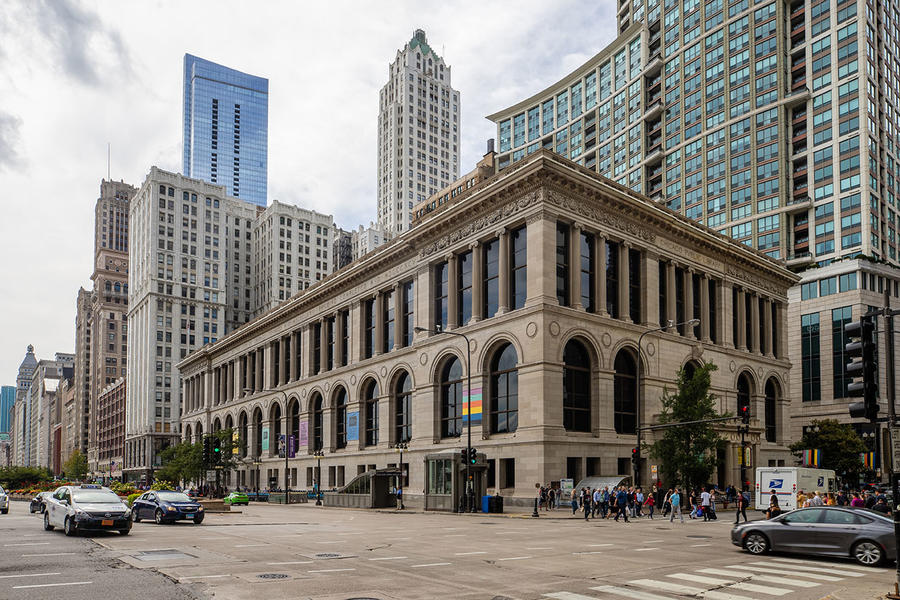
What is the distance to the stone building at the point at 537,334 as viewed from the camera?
4912cm

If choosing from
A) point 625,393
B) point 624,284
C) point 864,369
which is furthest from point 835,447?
point 864,369

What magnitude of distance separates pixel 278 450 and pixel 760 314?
5311cm

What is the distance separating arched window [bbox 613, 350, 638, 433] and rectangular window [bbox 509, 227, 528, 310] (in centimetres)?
856

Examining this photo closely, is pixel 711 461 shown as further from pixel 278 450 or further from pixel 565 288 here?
pixel 278 450

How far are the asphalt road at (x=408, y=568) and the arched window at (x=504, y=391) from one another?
22591mm

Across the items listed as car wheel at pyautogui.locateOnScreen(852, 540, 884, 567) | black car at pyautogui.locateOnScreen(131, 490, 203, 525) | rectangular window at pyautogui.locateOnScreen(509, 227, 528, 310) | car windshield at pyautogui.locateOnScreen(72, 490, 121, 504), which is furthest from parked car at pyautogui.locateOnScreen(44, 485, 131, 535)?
rectangular window at pyautogui.locateOnScreen(509, 227, 528, 310)

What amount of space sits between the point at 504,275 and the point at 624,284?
9.22 m

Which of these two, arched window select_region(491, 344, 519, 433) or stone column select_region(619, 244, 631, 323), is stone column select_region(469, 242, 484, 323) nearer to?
arched window select_region(491, 344, 519, 433)

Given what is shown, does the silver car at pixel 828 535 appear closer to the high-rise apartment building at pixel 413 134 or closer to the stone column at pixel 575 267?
the stone column at pixel 575 267

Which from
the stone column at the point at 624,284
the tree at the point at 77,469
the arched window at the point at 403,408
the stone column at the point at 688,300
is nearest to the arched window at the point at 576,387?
the stone column at the point at 624,284

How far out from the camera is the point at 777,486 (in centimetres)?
4459

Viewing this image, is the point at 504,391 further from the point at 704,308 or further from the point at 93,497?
the point at 93,497

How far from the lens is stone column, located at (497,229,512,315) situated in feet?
169

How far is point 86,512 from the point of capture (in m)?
23.8
